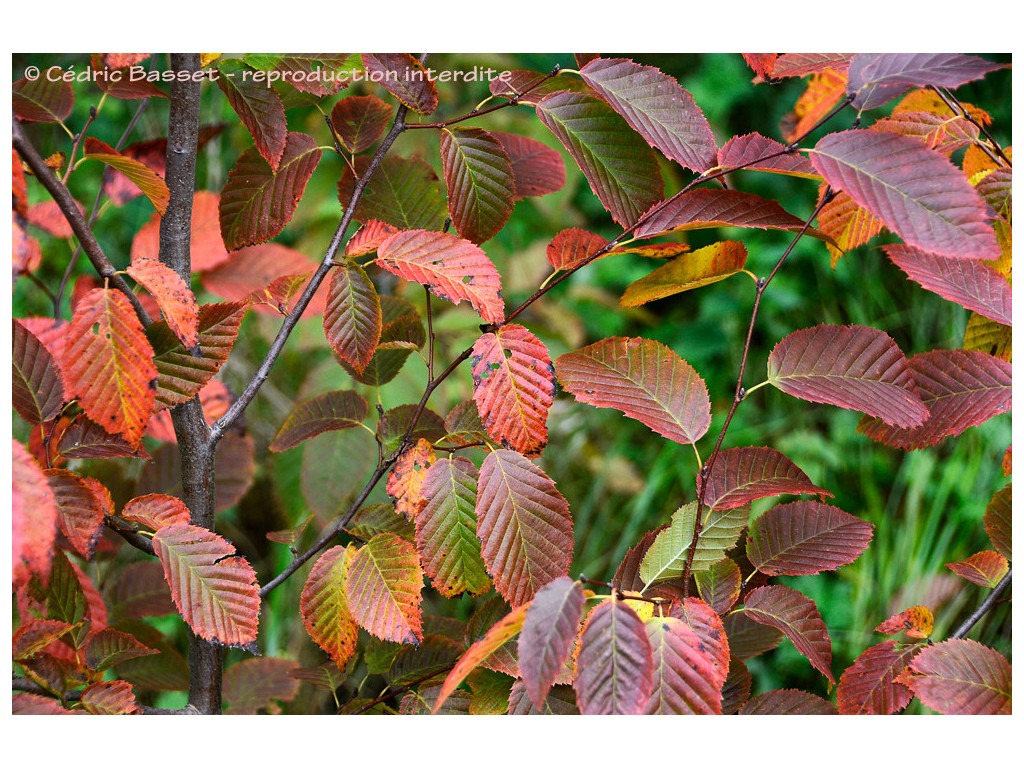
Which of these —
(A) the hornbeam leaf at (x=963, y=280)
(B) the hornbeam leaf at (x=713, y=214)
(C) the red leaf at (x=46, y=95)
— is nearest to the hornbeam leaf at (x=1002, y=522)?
(A) the hornbeam leaf at (x=963, y=280)

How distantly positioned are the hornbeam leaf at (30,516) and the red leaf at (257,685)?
13.1 inches

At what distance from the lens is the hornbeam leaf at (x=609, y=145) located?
1.47ft

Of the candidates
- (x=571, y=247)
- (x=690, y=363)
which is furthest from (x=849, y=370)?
(x=690, y=363)

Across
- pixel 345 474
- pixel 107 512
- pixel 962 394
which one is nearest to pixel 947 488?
pixel 962 394

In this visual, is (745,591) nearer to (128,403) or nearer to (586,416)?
(128,403)

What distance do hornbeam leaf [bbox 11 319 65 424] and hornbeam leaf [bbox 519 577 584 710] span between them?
1.04 feet

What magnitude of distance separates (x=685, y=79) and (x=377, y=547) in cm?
133

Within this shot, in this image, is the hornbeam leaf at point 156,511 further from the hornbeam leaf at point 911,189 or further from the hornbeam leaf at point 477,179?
the hornbeam leaf at point 911,189

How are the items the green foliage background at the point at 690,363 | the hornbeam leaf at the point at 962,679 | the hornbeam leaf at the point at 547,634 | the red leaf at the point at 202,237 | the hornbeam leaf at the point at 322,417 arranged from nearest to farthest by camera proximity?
the hornbeam leaf at the point at 547,634 < the hornbeam leaf at the point at 962,679 < the hornbeam leaf at the point at 322,417 < the red leaf at the point at 202,237 < the green foliage background at the point at 690,363

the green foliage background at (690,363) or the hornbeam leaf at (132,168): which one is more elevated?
the hornbeam leaf at (132,168)

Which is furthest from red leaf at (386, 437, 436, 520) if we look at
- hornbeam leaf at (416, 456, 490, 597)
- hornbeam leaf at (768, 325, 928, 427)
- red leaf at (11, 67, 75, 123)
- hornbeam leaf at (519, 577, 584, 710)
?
red leaf at (11, 67, 75, 123)

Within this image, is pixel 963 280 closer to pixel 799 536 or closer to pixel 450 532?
pixel 799 536

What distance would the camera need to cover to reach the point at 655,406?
46 centimetres

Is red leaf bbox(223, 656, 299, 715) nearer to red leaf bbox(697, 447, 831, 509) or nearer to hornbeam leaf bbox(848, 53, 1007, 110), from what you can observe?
red leaf bbox(697, 447, 831, 509)
